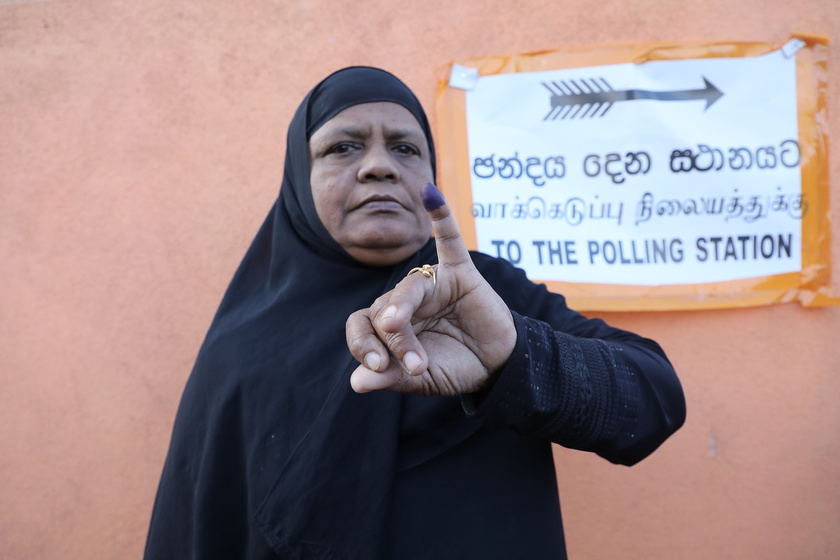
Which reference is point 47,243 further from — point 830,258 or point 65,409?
point 830,258

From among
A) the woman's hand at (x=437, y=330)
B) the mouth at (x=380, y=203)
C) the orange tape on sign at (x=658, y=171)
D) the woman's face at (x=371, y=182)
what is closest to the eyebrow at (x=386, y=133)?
the woman's face at (x=371, y=182)

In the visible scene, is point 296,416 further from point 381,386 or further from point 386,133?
point 386,133

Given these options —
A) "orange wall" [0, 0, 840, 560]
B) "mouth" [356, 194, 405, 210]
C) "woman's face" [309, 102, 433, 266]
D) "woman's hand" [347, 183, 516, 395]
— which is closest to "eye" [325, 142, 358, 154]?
"woman's face" [309, 102, 433, 266]

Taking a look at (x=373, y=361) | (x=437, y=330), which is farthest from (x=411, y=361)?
(x=437, y=330)

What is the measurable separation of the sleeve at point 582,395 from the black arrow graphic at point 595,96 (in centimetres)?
103

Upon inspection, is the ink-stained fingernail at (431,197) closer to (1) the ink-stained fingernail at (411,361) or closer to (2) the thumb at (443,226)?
(2) the thumb at (443,226)

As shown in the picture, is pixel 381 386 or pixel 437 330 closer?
pixel 381 386

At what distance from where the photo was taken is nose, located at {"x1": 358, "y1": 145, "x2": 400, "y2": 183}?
4.26 ft

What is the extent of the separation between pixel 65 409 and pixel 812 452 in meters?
2.45

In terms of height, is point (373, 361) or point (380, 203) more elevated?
point (380, 203)

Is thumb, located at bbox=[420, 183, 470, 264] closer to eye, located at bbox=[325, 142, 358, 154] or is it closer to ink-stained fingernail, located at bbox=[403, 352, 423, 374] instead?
ink-stained fingernail, located at bbox=[403, 352, 423, 374]

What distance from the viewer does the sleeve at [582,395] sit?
95 centimetres

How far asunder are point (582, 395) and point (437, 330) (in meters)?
0.26

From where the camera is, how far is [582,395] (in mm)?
996
